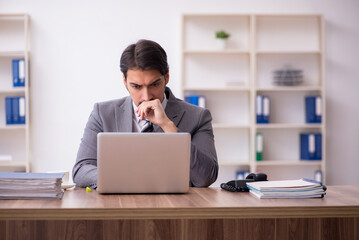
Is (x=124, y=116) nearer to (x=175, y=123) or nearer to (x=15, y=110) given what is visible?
(x=175, y=123)

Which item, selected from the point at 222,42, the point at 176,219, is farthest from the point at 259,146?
the point at 176,219

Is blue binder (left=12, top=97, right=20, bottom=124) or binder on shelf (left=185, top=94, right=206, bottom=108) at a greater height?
binder on shelf (left=185, top=94, right=206, bottom=108)

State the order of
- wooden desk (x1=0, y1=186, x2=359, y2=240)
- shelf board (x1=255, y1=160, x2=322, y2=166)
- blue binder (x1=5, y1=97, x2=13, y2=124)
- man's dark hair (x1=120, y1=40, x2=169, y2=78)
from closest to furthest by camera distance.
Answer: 1. wooden desk (x1=0, y1=186, x2=359, y2=240)
2. man's dark hair (x1=120, y1=40, x2=169, y2=78)
3. blue binder (x1=5, y1=97, x2=13, y2=124)
4. shelf board (x1=255, y1=160, x2=322, y2=166)

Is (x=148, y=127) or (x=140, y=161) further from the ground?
(x=148, y=127)

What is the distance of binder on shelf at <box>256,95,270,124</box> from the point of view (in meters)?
4.97

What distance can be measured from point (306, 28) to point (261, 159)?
5.04 ft

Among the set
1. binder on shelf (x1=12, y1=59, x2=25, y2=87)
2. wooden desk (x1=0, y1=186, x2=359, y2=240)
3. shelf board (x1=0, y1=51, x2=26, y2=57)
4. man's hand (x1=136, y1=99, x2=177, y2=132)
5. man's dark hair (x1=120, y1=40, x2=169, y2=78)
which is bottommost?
wooden desk (x1=0, y1=186, x2=359, y2=240)

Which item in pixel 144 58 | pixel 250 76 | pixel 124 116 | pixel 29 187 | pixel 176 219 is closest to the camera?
pixel 176 219

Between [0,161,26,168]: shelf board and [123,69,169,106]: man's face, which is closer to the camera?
[123,69,169,106]: man's face

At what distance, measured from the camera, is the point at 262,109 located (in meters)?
4.99

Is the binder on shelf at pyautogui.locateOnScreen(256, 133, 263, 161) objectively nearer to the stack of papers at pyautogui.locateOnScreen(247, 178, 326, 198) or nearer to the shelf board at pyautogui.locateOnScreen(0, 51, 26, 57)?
the shelf board at pyautogui.locateOnScreen(0, 51, 26, 57)

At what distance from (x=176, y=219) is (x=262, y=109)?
3585 mm

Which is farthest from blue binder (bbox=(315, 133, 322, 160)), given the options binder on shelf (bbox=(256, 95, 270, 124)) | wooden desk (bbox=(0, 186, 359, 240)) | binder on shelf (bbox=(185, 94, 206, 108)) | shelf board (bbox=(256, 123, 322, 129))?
wooden desk (bbox=(0, 186, 359, 240))

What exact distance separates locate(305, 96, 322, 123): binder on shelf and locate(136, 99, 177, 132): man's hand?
3.18 metres
